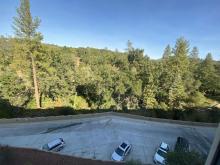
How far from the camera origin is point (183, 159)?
8.59 meters

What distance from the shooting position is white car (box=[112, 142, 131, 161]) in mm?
12258

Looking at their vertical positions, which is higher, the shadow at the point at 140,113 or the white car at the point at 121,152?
the white car at the point at 121,152

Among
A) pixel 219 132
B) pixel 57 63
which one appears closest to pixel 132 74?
pixel 57 63

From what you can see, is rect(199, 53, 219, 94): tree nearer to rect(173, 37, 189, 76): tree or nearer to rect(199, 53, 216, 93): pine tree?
rect(199, 53, 216, 93): pine tree

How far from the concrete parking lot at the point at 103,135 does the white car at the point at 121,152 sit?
456 millimetres

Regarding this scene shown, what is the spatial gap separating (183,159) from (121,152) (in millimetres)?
4818

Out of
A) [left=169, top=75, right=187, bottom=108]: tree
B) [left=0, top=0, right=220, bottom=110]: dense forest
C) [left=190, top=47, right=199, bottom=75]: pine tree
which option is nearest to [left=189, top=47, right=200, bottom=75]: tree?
[left=190, top=47, right=199, bottom=75]: pine tree

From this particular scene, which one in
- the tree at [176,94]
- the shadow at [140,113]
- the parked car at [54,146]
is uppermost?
the tree at [176,94]

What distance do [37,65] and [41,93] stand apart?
525 cm

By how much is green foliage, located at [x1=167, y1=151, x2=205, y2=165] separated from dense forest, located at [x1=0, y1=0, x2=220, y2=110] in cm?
1889

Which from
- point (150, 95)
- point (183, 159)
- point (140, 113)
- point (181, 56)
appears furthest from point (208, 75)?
point (183, 159)

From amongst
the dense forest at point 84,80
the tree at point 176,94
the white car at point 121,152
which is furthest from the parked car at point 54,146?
the tree at point 176,94

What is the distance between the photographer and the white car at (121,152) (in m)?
12.3

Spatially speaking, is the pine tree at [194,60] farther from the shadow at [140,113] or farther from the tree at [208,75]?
the shadow at [140,113]
